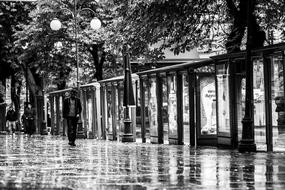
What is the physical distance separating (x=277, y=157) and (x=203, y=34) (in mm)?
13370

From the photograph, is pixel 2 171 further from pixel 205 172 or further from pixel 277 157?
pixel 277 157

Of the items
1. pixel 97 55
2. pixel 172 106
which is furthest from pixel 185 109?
pixel 97 55

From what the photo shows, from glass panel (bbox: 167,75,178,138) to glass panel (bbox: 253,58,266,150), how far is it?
592cm

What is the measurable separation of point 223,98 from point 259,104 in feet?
8.03

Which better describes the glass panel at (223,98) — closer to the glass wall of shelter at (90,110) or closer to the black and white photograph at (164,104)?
the black and white photograph at (164,104)

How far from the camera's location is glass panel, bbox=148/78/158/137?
29.7 m

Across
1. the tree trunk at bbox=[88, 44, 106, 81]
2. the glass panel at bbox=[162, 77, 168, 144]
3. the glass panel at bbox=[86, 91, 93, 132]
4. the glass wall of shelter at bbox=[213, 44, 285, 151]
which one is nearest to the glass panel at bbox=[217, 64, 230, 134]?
the glass wall of shelter at bbox=[213, 44, 285, 151]

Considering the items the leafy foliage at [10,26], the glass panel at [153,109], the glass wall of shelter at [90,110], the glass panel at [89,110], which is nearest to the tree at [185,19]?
the glass panel at [153,109]

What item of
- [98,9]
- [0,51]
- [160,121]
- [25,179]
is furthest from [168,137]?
[0,51]

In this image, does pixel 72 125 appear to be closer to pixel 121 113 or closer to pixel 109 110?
pixel 121 113

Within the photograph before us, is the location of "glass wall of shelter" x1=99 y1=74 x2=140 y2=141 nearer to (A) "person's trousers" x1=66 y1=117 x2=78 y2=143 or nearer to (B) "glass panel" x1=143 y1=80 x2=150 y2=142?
(B) "glass panel" x1=143 y1=80 x2=150 y2=142

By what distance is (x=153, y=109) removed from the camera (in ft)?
98.4

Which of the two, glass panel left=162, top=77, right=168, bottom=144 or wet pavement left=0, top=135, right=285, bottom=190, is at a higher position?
glass panel left=162, top=77, right=168, bottom=144

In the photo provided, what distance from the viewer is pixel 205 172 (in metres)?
14.3
